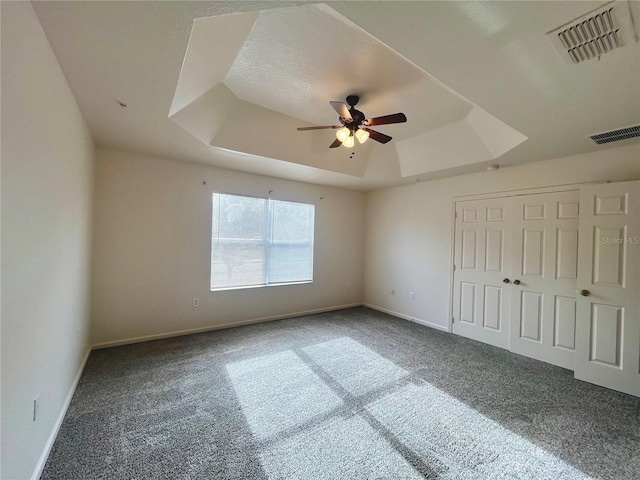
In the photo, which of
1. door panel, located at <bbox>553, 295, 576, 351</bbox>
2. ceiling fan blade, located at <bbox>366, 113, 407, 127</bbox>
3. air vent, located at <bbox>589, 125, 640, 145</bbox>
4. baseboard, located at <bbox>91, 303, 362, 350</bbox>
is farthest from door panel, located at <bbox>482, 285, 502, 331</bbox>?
ceiling fan blade, located at <bbox>366, 113, 407, 127</bbox>

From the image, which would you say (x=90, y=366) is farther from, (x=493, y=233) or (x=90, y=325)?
(x=493, y=233)

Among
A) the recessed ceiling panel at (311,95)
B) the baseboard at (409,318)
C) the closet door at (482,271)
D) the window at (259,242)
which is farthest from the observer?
the baseboard at (409,318)

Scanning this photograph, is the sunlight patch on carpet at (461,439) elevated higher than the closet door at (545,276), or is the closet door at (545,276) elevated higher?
the closet door at (545,276)

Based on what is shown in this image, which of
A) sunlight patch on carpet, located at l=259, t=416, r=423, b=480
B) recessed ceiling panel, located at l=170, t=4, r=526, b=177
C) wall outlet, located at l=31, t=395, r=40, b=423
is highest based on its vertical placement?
recessed ceiling panel, located at l=170, t=4, r=526, b=177

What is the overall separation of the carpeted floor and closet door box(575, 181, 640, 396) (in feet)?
0.81

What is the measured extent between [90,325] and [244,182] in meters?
2.77

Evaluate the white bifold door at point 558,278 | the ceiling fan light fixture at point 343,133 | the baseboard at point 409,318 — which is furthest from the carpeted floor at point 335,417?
the ceiling fan light fixture at point 343,133

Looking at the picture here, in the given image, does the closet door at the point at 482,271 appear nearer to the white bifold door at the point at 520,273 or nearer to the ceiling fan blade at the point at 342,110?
the white bifold door at the point at 520,273

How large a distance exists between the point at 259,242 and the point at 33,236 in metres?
3.03

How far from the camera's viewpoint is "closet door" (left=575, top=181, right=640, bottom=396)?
253cm

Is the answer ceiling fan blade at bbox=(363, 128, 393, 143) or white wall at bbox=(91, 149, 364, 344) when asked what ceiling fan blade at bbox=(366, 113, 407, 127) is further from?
white wall at bbox=(91, 149, 364, 344)

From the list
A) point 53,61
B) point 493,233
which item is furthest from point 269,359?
point 493,233

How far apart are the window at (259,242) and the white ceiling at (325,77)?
816mm

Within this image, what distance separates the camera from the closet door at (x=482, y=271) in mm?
3613
